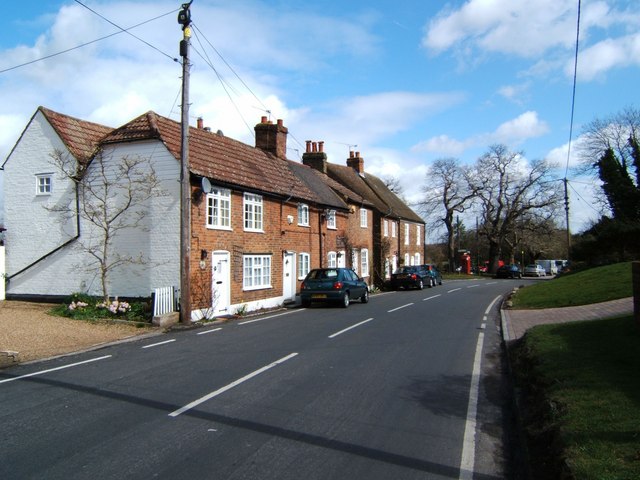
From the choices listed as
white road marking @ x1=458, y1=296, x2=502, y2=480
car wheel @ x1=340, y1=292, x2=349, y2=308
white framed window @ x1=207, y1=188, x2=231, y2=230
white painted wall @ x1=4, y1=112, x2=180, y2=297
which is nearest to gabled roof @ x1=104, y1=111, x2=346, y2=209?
white framed window @ x1=207, y1=188, x2=231, y2=230

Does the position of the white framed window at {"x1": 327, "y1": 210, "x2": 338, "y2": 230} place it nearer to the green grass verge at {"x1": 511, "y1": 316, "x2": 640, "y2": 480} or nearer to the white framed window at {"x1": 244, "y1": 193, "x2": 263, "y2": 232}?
the white framed window at {"x1": 244, "y1": 193, "x2": 263, "y2": 232}

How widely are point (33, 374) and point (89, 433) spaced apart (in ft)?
12.4

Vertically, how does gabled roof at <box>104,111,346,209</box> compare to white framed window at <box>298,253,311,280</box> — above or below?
above

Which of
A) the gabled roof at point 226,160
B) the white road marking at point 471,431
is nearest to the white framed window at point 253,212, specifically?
the gabled roof at point 226,160

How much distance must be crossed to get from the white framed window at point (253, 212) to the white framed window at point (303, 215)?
3.83m

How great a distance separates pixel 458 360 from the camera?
970 centimetres

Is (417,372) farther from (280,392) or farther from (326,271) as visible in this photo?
(326,271)

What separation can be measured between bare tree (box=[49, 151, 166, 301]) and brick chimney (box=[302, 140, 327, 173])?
61.1 ft

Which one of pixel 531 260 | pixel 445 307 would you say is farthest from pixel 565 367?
pixel 531 260

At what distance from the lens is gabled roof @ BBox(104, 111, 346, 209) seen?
57.8 ft

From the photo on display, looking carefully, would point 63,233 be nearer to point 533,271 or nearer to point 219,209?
point 219,209

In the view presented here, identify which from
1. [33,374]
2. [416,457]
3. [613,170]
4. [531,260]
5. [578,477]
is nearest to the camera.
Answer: [578,477]

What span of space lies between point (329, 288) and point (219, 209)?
17.8 feet

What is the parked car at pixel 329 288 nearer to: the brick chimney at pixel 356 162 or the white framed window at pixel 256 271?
the white framed window at pixel 256 271
